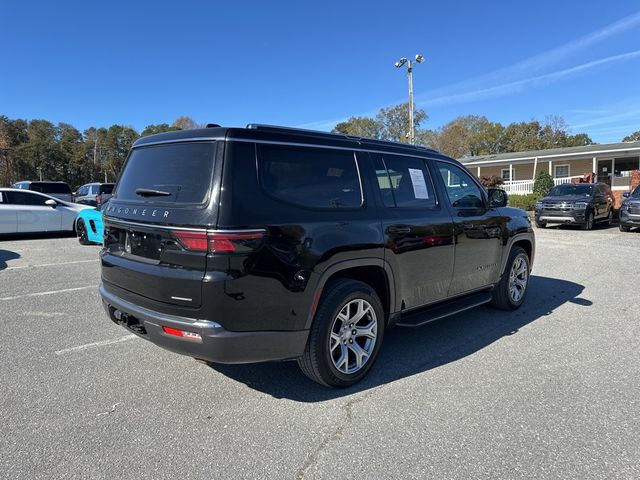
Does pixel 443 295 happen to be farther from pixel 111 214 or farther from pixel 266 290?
pixel 111 214

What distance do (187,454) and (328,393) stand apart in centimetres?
118

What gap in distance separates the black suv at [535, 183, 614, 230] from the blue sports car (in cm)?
1498

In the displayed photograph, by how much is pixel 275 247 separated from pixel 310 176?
72cm

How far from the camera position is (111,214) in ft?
12.0

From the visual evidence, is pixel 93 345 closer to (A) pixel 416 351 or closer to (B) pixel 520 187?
(A) pixel 416 351

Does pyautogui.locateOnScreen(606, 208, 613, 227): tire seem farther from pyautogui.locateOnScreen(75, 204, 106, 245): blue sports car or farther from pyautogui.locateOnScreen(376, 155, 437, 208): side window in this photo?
pyautogui.locateOnScreen(75, 204, 106, 245): blue sports car

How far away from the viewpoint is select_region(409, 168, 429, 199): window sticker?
4227 millimetres

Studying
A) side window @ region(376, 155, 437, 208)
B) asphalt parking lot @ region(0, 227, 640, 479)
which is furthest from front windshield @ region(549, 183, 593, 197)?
side window @ region(376, 155, 437, 208)

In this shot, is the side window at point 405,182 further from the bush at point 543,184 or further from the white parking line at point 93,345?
the bush at point 543,184

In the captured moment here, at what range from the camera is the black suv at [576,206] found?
1590 centimetres

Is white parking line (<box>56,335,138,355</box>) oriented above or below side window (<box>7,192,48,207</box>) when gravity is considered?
below

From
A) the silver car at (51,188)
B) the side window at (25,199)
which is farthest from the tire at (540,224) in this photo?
the silver car at (51,188)

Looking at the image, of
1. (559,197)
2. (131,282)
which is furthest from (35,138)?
(131,282)

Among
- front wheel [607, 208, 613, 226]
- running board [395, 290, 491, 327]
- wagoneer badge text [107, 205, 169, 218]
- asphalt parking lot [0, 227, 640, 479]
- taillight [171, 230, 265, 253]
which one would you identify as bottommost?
asphalt parking lot [0, 227, 640, 479]
